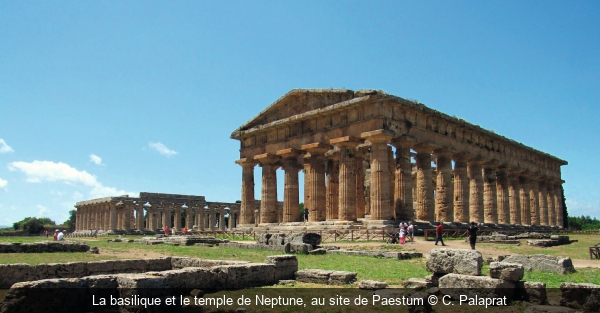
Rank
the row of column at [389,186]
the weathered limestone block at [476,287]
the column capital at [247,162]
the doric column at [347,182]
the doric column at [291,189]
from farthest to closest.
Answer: the column capital at [247,162] → the doric column at [291,189] → the doric column at [347,182] → the row of column at [389,186] → the weathered limestone block at [476,287]

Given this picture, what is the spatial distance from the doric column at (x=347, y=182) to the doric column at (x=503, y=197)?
1862cm

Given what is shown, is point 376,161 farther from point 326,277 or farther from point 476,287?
point 476,287

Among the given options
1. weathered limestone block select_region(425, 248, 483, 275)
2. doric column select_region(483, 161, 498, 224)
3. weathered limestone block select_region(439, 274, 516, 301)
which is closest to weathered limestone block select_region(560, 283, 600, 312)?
weathered limestone block select_region(439, 274, 516, 301)

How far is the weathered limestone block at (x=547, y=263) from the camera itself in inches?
541

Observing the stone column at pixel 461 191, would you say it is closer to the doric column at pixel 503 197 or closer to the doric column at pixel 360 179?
the doric column at pixel 360 179

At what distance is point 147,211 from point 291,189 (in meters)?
38.3

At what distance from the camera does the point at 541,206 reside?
52625 mm

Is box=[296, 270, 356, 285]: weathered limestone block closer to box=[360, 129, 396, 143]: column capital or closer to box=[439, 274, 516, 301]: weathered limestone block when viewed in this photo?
box=[439, 274, 516, 301]: weathered limestone block

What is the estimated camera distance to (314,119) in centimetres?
3666

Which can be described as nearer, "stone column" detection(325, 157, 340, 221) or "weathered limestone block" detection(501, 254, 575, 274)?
"weathered limestone block" detection(501, 254, 575, 274)

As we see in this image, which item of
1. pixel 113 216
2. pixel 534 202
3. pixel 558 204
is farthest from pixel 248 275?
pixel 113 216

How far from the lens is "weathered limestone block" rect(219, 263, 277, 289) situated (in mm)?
11547

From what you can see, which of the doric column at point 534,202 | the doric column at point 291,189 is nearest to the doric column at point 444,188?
the doric column at point 291,189

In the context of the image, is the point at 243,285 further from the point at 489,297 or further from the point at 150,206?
the point at 150,206
